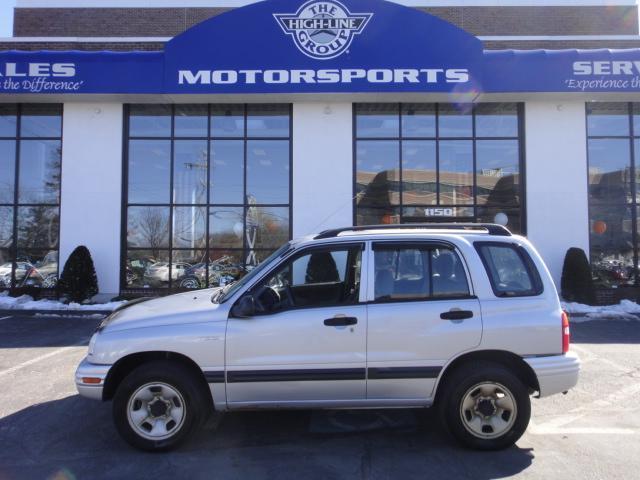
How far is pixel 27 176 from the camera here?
44.8 ft

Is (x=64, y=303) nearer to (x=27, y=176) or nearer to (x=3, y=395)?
A: (x=27, y=176)

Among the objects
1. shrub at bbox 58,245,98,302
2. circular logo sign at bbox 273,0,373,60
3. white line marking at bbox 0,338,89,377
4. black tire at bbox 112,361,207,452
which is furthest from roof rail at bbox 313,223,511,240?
shrub at bbox 58,245,98,302

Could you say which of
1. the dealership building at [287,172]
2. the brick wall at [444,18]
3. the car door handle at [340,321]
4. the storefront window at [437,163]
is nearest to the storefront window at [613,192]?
the dealership building at [287,172]

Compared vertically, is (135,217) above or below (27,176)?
below

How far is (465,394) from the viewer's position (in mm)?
4145

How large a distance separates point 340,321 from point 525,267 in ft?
5.50

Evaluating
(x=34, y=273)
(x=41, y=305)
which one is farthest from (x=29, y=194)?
(x=41, y=305)

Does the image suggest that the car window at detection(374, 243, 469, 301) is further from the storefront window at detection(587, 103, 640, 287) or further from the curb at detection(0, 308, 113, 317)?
the storefront window at detection(587, 103, 640, 287)

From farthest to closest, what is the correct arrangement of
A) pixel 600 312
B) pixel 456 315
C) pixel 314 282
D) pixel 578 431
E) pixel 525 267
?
pixel 600 312, pixel 314 282, pixel 578 431, pixel 525 267, pixel 456 315

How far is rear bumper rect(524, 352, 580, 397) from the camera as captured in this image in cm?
417

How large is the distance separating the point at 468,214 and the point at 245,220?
581 centimetres

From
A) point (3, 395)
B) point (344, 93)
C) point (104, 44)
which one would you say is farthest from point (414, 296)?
point (104, 44)

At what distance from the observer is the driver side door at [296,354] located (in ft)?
13.6

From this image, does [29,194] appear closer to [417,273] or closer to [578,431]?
[417,273]
